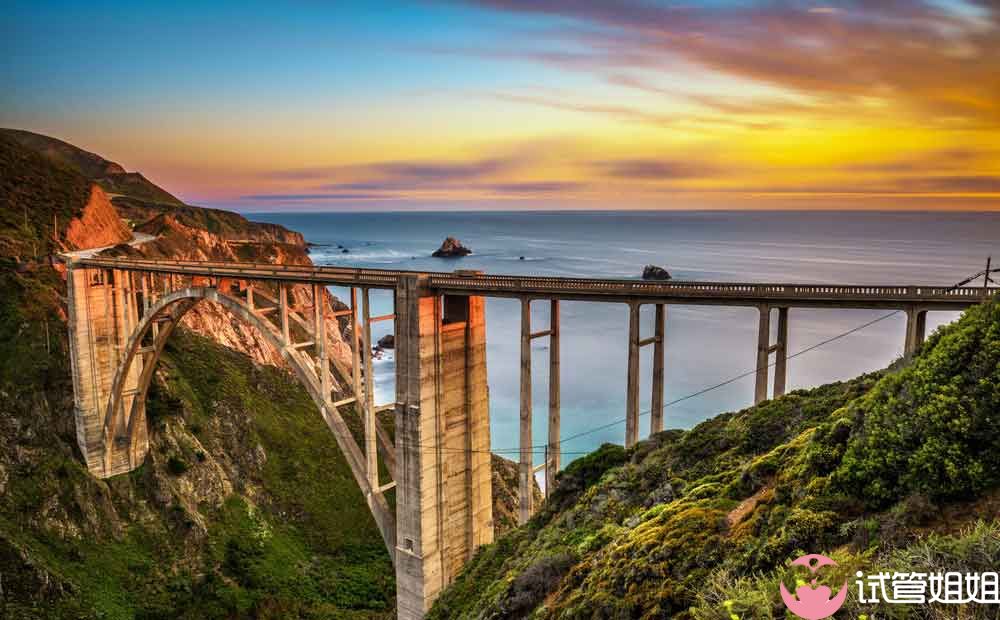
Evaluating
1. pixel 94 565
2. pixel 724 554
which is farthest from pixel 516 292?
pixel 94 565

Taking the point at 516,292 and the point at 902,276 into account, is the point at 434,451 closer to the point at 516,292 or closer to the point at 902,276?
the point at 516,292

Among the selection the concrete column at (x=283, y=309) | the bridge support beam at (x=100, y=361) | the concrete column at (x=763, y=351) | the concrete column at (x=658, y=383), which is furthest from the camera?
the bridge support beam at (x=100, y=361)

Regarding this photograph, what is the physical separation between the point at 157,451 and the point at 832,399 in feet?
110

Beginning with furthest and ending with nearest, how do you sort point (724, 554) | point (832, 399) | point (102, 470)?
point (102, 470) < point (832, 399) < point (724, 554)

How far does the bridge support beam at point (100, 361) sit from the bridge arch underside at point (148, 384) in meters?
0.07

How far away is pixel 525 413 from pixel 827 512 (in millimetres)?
12189

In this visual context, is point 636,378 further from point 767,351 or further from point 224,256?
point 224,256

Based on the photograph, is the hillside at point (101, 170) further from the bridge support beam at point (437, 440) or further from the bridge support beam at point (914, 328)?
the bridge support beam at point (914, 328)

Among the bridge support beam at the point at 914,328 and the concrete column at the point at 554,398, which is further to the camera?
the concrete column at the point at 554,398

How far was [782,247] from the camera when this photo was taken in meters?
147

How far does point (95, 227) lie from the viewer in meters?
47.5

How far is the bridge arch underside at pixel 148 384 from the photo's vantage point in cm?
2322

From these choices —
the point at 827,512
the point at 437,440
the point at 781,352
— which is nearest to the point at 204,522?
the point at 437,440

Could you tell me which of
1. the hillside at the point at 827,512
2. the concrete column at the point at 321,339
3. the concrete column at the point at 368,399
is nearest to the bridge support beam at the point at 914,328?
the hillside at the point at 827,512
